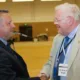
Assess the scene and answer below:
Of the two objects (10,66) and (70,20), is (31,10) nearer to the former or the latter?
(70,20)

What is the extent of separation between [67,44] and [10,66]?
574 mm

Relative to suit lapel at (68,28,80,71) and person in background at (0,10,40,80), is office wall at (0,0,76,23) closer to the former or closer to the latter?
person in background at (0,10,40,80)

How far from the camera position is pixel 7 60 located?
214 cm

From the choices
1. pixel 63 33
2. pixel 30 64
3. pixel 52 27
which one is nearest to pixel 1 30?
pixel 63 33

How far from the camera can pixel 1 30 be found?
2.36 metres

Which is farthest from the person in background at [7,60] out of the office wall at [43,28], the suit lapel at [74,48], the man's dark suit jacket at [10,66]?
the office wall at [43,28]

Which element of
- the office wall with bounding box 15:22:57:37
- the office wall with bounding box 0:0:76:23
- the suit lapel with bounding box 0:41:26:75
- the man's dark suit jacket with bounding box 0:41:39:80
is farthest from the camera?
the office wall with bounding box 0:0:76:23

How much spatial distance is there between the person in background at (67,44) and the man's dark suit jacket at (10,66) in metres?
0.25

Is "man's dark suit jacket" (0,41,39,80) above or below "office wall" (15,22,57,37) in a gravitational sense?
above

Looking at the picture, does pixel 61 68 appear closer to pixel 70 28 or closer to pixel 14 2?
pixel 70 28

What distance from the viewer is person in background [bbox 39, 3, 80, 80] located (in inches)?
84.4

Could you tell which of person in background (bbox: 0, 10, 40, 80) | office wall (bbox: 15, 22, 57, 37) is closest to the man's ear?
person in background (bbox: 0, 10, 40, 80)

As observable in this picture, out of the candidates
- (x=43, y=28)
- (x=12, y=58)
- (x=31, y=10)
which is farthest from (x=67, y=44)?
(x=31, y=10)

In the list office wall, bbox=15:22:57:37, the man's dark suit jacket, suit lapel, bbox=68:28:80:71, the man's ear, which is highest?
the man's ear
